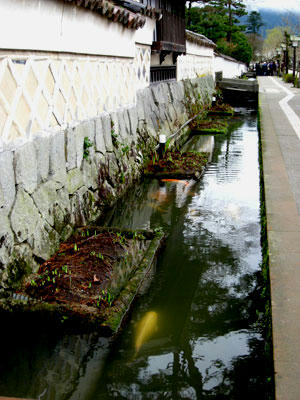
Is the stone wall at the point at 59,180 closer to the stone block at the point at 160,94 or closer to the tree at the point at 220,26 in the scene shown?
the stone block at the point at 160,94

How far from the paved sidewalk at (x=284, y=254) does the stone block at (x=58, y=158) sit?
283 cm

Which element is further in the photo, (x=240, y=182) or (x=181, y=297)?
(x=240, y=182)

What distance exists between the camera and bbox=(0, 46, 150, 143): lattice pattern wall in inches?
192

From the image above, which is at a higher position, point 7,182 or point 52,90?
point 52,90

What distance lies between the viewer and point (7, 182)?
15.5 feet

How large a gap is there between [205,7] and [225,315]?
172 feet

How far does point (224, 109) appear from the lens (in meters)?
23.8

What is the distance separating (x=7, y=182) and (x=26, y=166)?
45cm

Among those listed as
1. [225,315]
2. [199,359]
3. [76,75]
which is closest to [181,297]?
[225,315]

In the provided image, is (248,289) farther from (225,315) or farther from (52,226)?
(52,226)

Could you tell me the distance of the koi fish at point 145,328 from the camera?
174 inches

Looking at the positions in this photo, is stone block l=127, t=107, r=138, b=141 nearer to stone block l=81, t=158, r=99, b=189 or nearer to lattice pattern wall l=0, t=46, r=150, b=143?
lattice pattern wall l=0, t=46, r=150, b=143

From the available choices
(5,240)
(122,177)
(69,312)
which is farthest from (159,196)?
(69,312)

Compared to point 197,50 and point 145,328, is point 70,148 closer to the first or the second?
point 145,328
